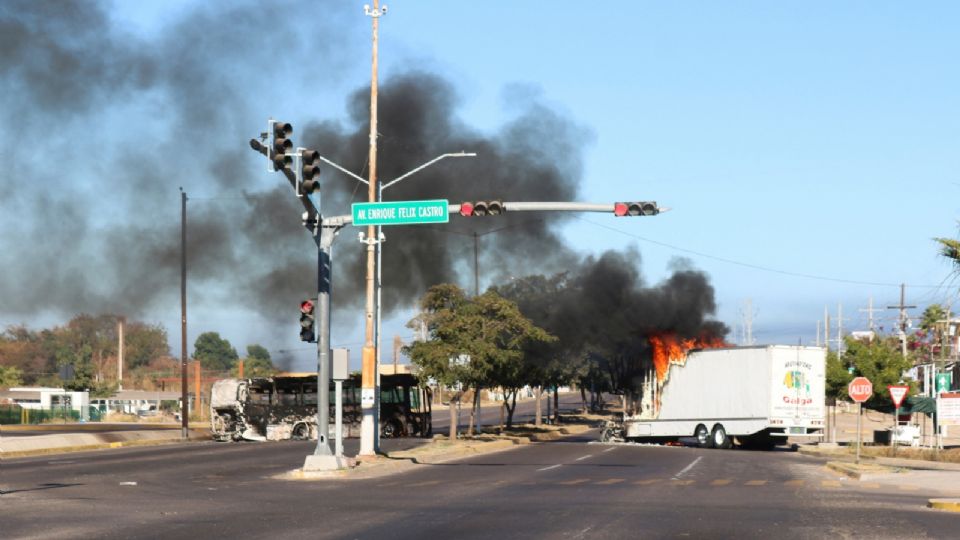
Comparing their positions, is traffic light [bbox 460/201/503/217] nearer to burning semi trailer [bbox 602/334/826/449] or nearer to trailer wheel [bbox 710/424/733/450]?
burning semi trailer [bbox 602/334/826/449]

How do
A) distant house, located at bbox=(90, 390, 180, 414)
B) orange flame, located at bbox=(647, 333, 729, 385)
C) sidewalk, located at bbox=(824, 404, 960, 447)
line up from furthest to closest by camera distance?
distant house, located at bbox=(90, 390, 180, 414)
sidewalk, located at bbox=(824, 404, 960, 447)
orange flame, located at bbox=(647, 333, 729, 385)

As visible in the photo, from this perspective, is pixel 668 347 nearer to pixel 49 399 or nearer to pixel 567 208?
pixel 567 208

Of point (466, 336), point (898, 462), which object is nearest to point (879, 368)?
point (466, 336)

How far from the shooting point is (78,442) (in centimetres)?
4825

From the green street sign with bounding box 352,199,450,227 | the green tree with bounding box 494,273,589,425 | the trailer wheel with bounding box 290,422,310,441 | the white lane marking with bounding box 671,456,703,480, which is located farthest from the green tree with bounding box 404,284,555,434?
the green street sign with bounding box 352,199,450,227

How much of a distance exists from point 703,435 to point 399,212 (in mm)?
23115

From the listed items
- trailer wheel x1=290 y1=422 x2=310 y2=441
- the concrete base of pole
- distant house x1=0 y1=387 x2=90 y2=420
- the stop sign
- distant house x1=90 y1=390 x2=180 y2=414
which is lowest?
distant house x1=90 y1=390 x2=180 y2=414

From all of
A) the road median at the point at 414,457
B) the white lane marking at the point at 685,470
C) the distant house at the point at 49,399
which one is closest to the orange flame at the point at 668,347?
the road median at the point at 414,457

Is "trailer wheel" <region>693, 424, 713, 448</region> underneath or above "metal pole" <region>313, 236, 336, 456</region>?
underneath

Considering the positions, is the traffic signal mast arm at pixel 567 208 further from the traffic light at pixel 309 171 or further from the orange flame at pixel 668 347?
the orange flame at pixel 668 347

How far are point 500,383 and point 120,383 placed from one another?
80.2 meters

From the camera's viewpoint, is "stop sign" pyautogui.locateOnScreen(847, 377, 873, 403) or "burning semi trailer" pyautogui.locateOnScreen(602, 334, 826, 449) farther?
"burning semi trailer" pyautogui.locateOnScreen(602, 334, 826, 449)

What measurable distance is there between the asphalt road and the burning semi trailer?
9.33m

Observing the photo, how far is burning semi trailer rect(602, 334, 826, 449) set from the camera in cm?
4481
